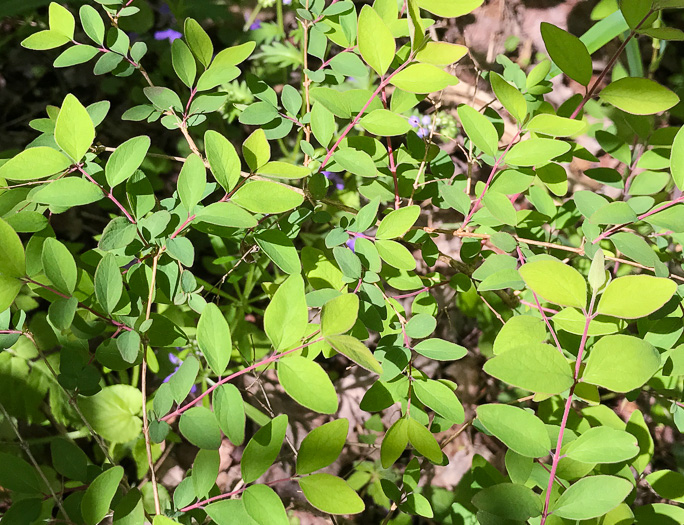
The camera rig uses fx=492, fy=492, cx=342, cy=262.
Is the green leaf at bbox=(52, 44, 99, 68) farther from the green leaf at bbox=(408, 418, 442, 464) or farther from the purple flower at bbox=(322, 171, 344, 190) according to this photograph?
the purple flower at bbox=(322, 171, 344, 190)

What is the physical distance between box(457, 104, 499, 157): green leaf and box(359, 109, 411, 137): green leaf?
0.09m

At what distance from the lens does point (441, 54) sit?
0.72 m

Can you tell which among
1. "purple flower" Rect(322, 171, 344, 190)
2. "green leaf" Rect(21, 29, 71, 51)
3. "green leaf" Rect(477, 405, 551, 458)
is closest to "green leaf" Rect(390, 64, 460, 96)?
"green leaf" Rect(477, 405, 551, 458)

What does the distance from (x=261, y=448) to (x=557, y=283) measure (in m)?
0.43

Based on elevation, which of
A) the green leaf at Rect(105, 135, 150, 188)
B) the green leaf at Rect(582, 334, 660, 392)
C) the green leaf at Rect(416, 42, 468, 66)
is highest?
the green leaf at Rect(416, 42, 468, 66)

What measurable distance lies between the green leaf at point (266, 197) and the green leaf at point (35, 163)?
239 millimetres

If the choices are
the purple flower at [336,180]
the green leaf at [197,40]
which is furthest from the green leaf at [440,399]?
the purple flower at [336,180]

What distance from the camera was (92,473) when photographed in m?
0.76

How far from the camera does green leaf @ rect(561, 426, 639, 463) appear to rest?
60 cm

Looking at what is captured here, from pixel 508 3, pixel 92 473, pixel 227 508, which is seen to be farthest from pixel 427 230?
pixel 508 3

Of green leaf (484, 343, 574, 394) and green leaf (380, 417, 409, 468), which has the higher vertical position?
green leaf (484, 343, 574, 394)

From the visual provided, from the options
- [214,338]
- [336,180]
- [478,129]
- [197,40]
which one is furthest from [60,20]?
[336,180]

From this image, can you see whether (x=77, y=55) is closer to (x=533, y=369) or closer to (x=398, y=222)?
(x=398, y=222)

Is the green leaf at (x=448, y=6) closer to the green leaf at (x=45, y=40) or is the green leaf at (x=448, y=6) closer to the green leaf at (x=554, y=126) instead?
the green leaf at (x=554, y=126)
